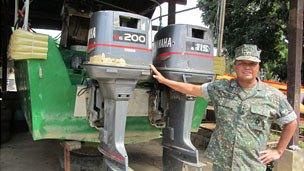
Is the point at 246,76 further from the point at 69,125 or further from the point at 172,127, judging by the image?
the point at 69,125

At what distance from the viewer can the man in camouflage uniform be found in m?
2.09

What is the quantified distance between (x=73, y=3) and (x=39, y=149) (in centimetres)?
216

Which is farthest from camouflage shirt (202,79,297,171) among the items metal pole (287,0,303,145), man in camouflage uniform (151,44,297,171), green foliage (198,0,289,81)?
green foliage (198,0,289,81)

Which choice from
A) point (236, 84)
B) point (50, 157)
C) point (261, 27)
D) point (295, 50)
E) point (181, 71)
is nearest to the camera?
point (236, 84)

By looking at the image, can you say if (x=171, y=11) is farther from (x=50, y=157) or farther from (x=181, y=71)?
(x=181, y=71)

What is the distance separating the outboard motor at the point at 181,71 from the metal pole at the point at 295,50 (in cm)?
104

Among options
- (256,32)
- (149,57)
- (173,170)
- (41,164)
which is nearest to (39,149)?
(41,164)

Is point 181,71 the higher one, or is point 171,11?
point 171,11

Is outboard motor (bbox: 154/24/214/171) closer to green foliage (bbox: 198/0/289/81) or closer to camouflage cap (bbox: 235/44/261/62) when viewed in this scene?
camouflage cap (bbox: 235/44/261/62)

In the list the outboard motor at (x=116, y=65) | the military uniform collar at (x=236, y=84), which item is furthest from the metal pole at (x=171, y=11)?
the military uniform collar at (x=236, y=84)

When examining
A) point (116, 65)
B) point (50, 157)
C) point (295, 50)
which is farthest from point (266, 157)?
point (50, 157)

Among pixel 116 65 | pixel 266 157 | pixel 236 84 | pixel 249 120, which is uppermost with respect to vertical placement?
pixel 116 65

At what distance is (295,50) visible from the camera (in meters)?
3.66

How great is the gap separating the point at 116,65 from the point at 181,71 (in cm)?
59
